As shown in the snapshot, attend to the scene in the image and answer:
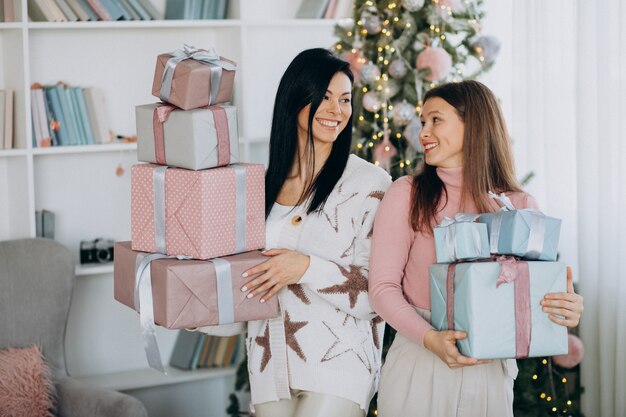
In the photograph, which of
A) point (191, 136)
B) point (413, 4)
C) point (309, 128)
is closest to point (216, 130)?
point (191, 136)

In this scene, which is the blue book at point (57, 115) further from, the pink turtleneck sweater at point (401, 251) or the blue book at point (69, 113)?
the pink turtleneck sweater at point (401, 251)

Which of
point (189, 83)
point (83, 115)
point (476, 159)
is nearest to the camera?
point (189, 83)

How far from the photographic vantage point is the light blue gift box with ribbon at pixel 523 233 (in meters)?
1.77

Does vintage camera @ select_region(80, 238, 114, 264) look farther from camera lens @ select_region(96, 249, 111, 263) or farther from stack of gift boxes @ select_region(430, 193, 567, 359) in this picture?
stack of gift boxes @ select_region(430, 193, 567, 359)

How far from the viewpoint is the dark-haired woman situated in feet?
6.73

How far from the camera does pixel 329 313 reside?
6.85 feet

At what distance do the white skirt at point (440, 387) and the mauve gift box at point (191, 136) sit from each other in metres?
0.57

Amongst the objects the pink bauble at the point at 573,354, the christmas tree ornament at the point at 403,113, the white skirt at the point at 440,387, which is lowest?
the pink bauble at the point at 573,354

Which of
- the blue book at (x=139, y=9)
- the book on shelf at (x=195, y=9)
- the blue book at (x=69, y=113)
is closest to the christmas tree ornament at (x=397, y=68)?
the book on shelf at (x=195, y=9)

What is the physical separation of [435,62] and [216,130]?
1.40 metres

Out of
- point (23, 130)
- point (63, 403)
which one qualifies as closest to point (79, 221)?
point (23, 130)

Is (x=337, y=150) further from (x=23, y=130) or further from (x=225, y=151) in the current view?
(x=23, y=130)

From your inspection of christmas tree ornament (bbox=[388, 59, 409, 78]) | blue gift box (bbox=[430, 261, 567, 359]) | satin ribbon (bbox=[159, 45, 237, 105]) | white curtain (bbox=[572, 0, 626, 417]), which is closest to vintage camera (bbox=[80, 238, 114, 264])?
christmas tree ornament (bbox=[388, 59, 409, 78])

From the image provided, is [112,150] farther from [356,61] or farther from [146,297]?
[146,297]
